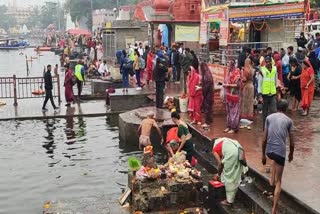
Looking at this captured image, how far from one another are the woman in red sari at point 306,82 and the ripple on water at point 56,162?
4714 millimetres

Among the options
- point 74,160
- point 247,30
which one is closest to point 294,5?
point 247,30

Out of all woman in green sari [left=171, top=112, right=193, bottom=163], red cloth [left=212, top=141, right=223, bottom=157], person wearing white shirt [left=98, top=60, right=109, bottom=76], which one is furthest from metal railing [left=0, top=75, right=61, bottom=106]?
red cloth [left=212, top=141, right=223, bottom=157]

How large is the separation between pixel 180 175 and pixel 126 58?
12.5 m

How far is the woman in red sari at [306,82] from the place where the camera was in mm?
13039

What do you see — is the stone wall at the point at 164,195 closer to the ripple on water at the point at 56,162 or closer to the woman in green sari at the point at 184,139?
the woman in green sari at the point at 184,139

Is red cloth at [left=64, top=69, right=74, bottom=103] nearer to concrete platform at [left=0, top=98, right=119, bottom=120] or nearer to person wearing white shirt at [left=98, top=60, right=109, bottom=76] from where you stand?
concrete platform at [left=0, top=98, right=119, bottom=120]

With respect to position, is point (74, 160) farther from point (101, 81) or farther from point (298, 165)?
point (101, 81)

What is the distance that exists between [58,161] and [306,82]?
6783mm

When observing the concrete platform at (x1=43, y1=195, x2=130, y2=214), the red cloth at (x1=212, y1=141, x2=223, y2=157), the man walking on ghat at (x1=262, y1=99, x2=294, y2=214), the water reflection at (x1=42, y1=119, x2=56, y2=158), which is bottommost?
the concrete platform at (x1=43, y1=195, x2=130, y2=214)

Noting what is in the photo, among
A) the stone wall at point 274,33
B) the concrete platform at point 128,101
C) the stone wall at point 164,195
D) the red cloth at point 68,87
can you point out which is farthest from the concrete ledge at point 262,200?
the red cloth at point 68,87

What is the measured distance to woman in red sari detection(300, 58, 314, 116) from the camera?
13039mm

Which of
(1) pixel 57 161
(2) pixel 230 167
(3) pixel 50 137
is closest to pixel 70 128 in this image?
(3) pixel 50 137

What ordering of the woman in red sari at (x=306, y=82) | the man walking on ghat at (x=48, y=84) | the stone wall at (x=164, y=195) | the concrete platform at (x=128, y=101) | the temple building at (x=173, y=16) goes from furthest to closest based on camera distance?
the temple building at (x=173, y=16) < the man walking on ghat at (x=48, y=84) < the concrete platform at (x=128, y=101) < the woman in red sari at (x=306, y=82) < the stone wall at (x=164, y=195)

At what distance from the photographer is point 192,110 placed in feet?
41.9
